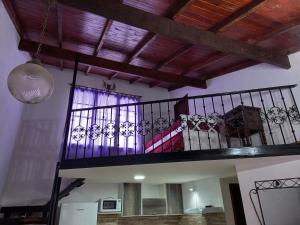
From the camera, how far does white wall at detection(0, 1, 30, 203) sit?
12.8 ft

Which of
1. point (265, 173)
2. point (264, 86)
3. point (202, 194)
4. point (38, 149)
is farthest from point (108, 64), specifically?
point (265, 173)

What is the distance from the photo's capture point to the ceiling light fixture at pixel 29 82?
2.02 meters

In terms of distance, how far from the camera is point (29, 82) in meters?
2.05

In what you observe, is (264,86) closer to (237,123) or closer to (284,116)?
(284,116)

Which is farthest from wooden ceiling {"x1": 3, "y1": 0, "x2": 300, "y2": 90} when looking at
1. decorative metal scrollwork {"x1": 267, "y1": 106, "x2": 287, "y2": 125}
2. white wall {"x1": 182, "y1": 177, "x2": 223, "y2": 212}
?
white wall {"x1": 182, "y1": 177, "x2": 223, "y2": 212}

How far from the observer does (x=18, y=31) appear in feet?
15.1

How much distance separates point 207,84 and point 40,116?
4308 mm

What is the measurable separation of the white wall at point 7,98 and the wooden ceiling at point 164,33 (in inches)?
9.4

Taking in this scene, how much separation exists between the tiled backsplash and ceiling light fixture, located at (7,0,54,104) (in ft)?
12.9

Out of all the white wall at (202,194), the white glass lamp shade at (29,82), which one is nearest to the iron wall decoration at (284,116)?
the white wall at (202,194)

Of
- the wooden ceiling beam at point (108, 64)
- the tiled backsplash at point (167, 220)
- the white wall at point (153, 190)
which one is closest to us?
the wooden ceiling beam at point (108, 64)

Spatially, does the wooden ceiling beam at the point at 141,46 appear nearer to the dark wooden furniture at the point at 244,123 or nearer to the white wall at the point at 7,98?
the dark wooden furniture at the point at 244,123

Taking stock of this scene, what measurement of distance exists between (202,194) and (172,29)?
3872 mm

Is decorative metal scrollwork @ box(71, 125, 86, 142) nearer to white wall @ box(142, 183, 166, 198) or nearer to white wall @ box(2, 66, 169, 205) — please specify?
white wall @ box(2, 66, 169, 205)
